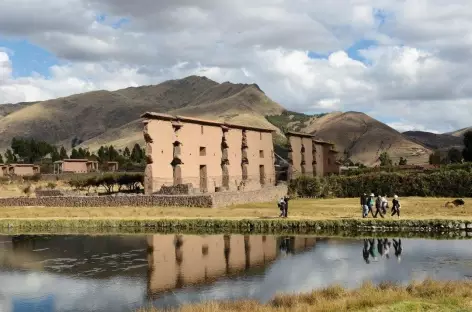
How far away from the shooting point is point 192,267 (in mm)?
26984

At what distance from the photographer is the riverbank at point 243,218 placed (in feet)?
119

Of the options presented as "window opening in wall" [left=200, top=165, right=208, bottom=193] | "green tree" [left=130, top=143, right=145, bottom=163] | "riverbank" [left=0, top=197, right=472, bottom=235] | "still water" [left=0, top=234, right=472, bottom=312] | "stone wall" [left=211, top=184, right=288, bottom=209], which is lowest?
"still water" [left=0, top=234, right=472, bottom=312]

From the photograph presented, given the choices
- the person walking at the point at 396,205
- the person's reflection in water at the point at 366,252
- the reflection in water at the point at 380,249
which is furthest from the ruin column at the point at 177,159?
the person's reflection in water at the point at 366,252

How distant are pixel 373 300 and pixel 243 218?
2224cm

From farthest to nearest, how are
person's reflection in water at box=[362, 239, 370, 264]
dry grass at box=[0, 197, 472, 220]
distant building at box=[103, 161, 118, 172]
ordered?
distant building at box=[103, 161, 118, 172] < dry grass at box=[0, 197, 472, 220] < person's reflection in water at box=[362, 239, 370, 264]

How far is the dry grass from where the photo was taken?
4009cm

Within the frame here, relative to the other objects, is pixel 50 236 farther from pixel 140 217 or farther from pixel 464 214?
pixel 464 214

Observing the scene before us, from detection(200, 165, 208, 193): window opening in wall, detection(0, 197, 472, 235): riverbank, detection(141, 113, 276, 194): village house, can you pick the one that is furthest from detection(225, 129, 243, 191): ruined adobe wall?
detection(0, 197, 472, 235): riverbank

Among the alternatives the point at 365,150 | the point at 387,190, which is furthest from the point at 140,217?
the point at 365,150

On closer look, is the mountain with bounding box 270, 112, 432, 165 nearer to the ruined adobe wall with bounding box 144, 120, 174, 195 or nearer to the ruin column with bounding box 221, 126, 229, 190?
the ruin column with bounding box 221, 126, 229, 190

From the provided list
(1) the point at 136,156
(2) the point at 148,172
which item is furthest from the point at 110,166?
(2) the point at 148,172

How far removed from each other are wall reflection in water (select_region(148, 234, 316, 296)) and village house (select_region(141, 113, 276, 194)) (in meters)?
16.3

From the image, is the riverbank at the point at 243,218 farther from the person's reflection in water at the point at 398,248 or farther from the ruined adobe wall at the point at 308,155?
the ruined adobe wall at the point at 308,155

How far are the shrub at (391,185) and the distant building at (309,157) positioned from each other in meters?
6.62
